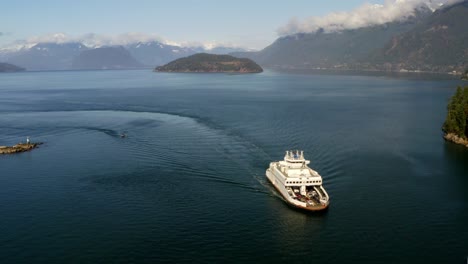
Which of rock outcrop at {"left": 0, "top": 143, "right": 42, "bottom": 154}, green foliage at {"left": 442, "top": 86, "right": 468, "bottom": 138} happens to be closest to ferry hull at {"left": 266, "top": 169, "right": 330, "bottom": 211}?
green foliage at {"left": 442, "top": 86, "right": 468, "bottom": 138}

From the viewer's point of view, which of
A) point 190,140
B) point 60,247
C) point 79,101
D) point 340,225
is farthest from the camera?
point 79,101

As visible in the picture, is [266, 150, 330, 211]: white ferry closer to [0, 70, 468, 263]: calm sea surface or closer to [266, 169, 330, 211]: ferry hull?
[266, 169, 330, 211]: ferry hull

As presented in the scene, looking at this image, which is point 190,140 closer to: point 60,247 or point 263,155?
point 263,155

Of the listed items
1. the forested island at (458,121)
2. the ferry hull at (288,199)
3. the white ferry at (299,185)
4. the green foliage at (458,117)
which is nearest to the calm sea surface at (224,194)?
the ferry hull at (288,199)

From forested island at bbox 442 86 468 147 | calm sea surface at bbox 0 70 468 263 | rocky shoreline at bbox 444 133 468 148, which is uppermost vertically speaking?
forested island at bbox 442 86 468 147

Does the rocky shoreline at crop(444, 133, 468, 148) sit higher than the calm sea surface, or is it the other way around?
the rocky shoreline at crop(444, 133, 468, 148)

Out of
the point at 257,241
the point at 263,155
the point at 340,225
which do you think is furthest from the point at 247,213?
the point at 263,155

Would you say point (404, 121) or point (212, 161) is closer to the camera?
point (212, 161)

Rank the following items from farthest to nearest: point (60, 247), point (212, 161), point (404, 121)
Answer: point (404, 121), point (212, 161), point (60, 247)
